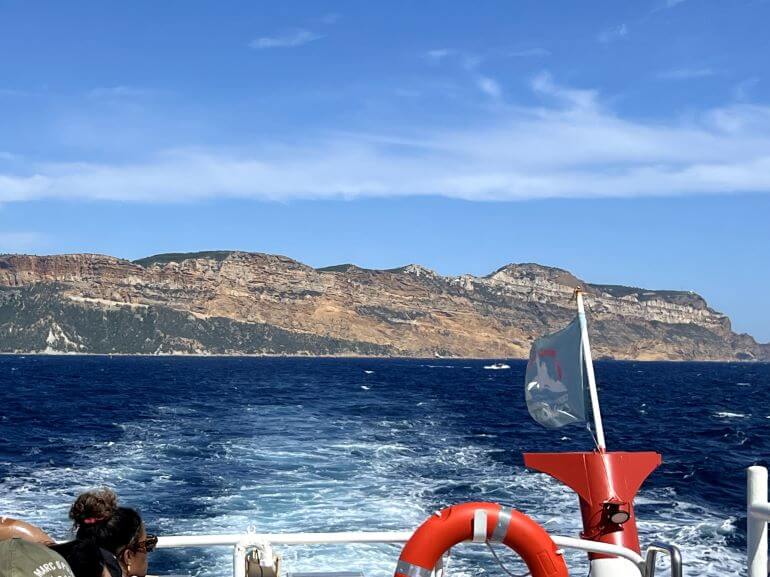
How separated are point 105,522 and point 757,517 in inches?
141

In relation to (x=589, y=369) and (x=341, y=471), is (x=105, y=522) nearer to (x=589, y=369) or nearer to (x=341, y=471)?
(x=589, y=369)

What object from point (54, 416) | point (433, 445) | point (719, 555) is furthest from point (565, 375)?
point (54, 416)

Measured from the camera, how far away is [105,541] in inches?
155

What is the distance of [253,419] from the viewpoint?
150 ft

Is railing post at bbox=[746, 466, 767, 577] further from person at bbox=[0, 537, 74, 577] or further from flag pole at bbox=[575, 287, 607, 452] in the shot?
person at bbox=[0, 537, 74, 577]

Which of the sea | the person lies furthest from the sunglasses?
the sea

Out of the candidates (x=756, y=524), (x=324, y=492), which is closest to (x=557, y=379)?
(x=756, y=524)

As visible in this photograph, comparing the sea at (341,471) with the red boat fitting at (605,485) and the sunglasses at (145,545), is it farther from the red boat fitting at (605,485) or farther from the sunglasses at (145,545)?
the red boat fitting at (605,485)

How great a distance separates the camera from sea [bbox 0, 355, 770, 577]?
17766 millimetres

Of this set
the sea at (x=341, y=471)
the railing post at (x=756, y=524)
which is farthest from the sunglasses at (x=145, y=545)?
the sea at (x=341, y=471)

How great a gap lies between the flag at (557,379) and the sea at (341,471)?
4872 millimetres

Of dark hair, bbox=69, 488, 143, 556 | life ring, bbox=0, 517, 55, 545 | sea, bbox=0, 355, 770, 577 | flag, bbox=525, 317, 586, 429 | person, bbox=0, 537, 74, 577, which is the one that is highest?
flag, bbox=525, 317, 586, 429

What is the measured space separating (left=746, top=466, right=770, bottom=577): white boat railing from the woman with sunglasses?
3258 mm

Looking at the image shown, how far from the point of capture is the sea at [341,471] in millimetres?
17766
